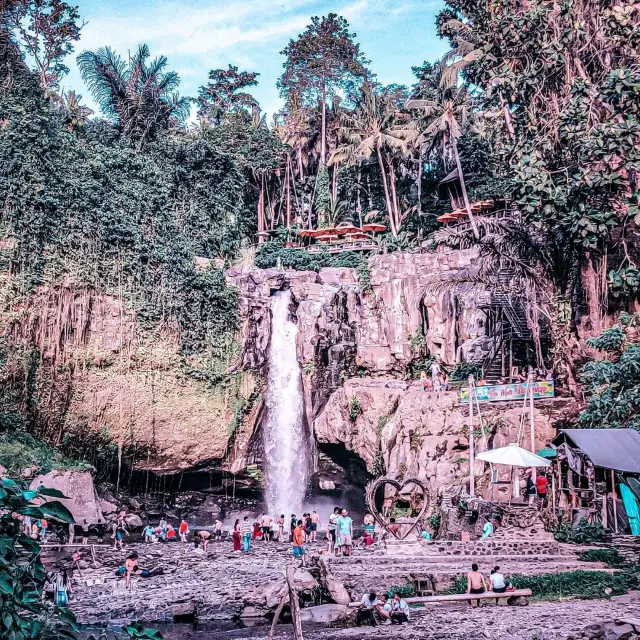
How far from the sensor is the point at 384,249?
34312mm

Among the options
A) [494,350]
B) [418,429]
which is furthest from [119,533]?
[494,350]

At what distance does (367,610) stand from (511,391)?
10.8 meters

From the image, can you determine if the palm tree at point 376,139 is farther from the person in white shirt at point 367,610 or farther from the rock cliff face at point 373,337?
the person in white shirt at point 367,610

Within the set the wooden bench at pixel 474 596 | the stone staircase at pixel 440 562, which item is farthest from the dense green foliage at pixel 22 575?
the stone staircase at pixel 440 562

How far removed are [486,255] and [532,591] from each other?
519 inches

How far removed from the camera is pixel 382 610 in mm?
12305

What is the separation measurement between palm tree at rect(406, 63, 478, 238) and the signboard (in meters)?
15.3

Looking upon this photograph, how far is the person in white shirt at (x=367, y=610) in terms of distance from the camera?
12.5 metres

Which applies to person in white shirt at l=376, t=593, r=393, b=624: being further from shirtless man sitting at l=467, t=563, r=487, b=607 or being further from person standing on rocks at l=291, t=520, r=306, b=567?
person standing on rocks at l=291, t=520, r=306, b=567

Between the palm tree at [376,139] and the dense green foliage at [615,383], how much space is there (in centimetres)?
1994

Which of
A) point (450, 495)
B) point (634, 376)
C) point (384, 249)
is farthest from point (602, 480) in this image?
point (384, 249)

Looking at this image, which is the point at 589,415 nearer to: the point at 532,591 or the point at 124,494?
the point at 532,591

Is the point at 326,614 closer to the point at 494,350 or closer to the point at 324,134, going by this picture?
the point at 494,350

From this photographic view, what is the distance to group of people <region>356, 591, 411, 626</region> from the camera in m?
12.1
